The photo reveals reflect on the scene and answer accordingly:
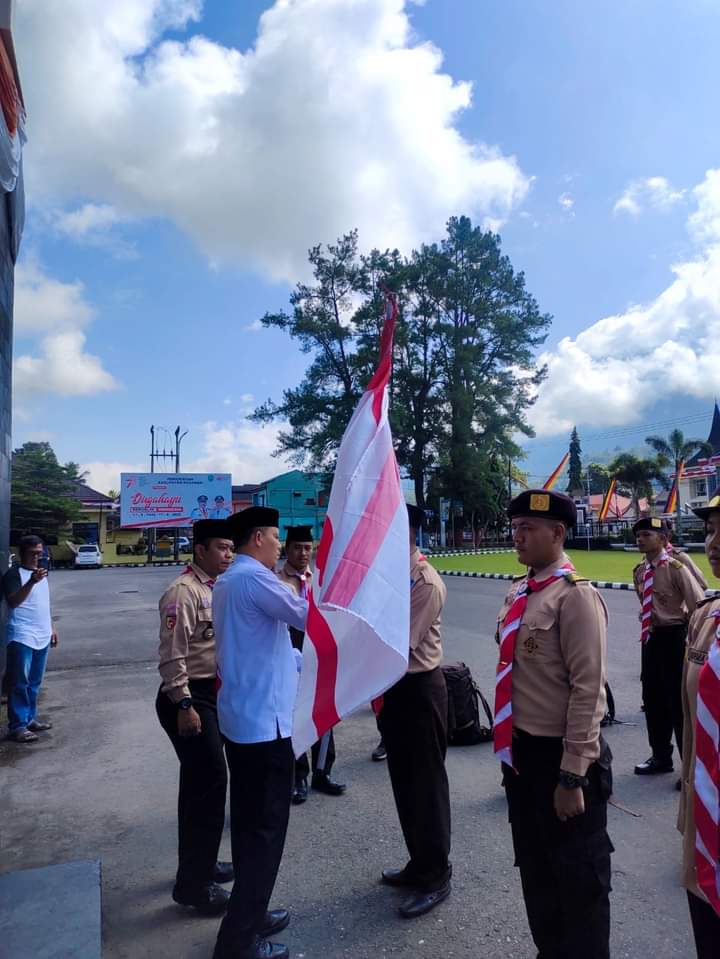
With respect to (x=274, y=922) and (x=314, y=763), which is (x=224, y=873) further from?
(x=314, y=763)

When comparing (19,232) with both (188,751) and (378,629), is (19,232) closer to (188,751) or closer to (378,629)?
(188,751)

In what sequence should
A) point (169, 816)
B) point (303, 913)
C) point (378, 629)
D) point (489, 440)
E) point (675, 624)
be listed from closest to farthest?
point (378, 629) < point (303, 913) < point (169, 816) < point (675, 624) < point (489, 440)

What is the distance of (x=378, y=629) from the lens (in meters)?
2.24

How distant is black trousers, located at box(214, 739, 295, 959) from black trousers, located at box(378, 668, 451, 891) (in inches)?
26.6

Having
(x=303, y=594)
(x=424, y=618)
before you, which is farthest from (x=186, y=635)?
(x=303, y=594)

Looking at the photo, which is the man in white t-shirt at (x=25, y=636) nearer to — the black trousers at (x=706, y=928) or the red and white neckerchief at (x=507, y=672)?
the red and white neckerchief at (x=507, y=672)

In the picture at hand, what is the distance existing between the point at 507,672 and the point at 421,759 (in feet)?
3.26

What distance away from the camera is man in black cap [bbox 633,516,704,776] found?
15.1 feet

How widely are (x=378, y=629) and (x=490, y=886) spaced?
1.89m

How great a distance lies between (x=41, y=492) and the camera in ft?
147

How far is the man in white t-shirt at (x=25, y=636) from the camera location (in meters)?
5.89

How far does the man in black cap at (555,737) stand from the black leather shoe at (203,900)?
1.55 m

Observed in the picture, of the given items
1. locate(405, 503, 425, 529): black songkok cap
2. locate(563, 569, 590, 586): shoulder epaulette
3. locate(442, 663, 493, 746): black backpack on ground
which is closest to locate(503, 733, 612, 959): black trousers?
locate(563, 569, 590, 586): shoulder epaulette

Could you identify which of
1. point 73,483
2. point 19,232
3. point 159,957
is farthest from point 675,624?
point 73,483
